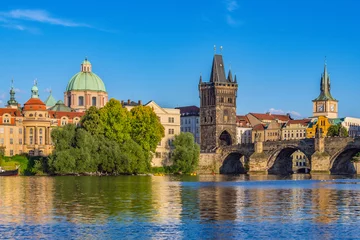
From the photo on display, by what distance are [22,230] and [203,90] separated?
4937 inches

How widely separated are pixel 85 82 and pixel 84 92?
7.20 ft

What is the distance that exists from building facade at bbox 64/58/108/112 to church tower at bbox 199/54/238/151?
20771mm

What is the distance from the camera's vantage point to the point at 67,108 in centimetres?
15775

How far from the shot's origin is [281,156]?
148625 mm

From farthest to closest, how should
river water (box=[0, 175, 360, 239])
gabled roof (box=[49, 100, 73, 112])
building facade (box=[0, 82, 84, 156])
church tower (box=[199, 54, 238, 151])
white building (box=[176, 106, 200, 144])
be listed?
white building (box=[176, 106, 200, 144]) → church tower (box=[199, 54, 238, 151]) → gabled roof (box=[49, 100, 73, 112]) → building facade (box=[0, 82, 84, 156]) → river water (box=[0, 175, 360, 239])

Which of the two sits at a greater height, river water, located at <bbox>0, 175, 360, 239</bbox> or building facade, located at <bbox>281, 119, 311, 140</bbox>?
building facade, located at <bbox>281, 119, 311, 140</bbox>

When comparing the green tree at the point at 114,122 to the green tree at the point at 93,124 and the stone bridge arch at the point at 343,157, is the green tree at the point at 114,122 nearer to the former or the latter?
the green tree at the point at 93,124

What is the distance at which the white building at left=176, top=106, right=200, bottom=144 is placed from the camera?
598ft

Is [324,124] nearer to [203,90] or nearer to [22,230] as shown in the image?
[203,90]

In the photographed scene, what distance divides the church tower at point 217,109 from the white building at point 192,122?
18.7 meters

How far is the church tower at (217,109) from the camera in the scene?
6284 inches

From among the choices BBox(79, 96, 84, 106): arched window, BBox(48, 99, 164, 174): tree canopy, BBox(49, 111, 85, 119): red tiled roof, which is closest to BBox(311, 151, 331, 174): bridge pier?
BBox(48, 99, 164, 174): tree canopy

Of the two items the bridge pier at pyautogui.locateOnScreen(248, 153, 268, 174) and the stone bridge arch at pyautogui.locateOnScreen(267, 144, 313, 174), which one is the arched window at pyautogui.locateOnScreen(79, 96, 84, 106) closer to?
the bridge pier at pyautogui.locateOnScreen(248, 153, 268, 174)

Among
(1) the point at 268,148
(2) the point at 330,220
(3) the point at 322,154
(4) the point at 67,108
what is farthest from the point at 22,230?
(4) the point at 67,108
